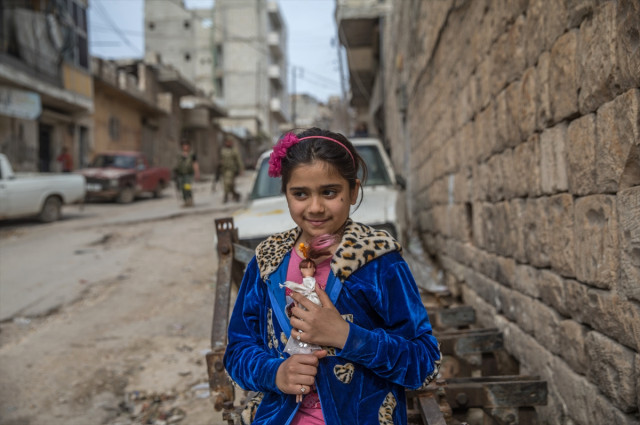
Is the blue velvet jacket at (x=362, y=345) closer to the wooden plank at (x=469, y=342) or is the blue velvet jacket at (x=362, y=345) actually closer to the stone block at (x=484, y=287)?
the wooden plank at (x=469, y=342)

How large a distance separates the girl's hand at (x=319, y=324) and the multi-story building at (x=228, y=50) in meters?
39.1

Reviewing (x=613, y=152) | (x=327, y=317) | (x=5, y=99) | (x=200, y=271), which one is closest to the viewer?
(x=327, y=317)

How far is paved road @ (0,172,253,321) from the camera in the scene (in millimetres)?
5949

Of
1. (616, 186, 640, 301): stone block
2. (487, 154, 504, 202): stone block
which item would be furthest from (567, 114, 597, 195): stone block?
(487, 154, 504, 202): stone block

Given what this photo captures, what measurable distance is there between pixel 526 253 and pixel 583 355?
2.69 feet

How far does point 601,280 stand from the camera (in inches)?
79.6

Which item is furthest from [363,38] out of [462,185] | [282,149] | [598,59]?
[282,149]

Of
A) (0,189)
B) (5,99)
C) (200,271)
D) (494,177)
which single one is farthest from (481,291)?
(5,99)

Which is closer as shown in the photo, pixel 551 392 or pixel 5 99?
pixel 551 392

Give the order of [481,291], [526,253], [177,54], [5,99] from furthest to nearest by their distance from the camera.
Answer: [177,54]
[5,99]
[481,291]
[526,253]

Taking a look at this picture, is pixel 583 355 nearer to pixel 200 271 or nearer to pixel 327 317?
pixel 327 317

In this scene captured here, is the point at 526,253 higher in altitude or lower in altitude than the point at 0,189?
lower

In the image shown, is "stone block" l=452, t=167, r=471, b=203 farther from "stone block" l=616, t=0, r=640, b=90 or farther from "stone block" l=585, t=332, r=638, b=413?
"stone block" l=616, t=0, r=640, b=90

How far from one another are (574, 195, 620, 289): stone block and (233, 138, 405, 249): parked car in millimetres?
1930
